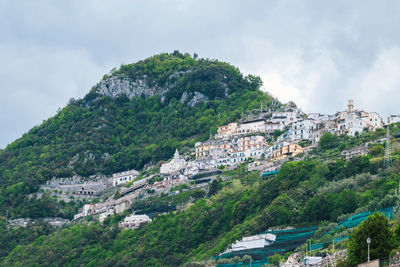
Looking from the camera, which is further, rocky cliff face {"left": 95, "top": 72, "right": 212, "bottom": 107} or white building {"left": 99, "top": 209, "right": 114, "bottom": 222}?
rocky cliff face {"left": 95, "top": 72, "right": 212, "bottom": 107}

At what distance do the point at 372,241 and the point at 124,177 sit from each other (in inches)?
3066

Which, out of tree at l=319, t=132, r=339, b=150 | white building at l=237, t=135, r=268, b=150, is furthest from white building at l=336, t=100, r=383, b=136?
white building at l=237, t=135, r=268, b=150

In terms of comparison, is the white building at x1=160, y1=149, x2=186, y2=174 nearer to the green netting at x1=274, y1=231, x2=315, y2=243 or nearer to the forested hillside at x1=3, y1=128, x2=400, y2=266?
the forested hillside at x1=3, y1=128, x2=400, y2=266

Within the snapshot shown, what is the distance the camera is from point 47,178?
117125 mm

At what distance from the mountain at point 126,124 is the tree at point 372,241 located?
7085 centimetres

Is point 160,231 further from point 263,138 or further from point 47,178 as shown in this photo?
point 47,178

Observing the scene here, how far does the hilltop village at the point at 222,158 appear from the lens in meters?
98.6

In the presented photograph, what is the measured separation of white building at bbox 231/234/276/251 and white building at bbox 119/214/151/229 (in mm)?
23605

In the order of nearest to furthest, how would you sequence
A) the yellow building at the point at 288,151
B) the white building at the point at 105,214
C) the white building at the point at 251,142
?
1. the yellow building at the point at 288,151
2. the white building at the point at 105,214
3. the white building at the point at 251,142

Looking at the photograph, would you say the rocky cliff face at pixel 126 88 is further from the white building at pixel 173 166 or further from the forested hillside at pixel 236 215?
the forested hillside at pixel 236 215

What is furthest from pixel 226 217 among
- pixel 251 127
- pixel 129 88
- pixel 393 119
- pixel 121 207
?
pixel 129 88

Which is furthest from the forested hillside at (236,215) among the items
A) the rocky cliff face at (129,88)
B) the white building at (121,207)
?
the rocky cliff face at (129,88)

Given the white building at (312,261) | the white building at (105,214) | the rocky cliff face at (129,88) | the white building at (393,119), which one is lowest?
the white building at (312,261)

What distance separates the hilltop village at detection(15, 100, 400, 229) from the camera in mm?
98625
